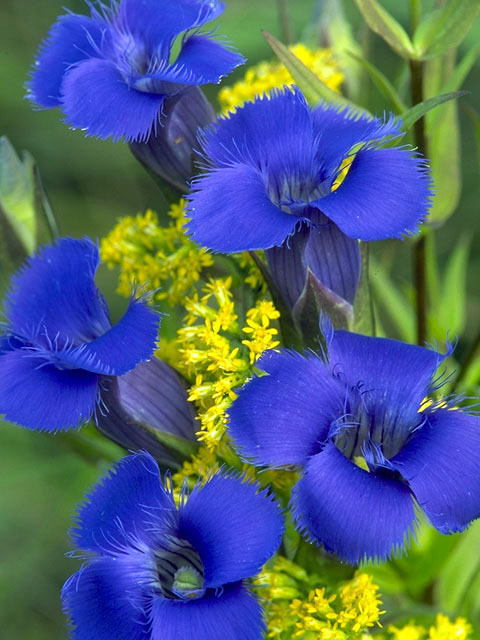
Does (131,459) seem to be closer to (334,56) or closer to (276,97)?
(276,97)

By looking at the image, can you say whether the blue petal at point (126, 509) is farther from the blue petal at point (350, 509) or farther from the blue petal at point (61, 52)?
the blue petal at point (61, 52)

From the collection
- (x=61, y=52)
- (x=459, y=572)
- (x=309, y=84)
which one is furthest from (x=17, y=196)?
(x=459, y=572)

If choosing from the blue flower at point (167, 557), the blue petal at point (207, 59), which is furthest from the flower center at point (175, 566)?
the blue petal at point (207, 59)

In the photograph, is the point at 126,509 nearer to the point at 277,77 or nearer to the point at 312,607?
the point at 312,607

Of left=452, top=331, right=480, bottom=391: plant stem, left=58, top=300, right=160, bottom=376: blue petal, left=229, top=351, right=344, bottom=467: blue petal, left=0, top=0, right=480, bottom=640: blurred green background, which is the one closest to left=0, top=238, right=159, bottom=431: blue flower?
left=58, top=300, right=160, bottom=376: blue petal

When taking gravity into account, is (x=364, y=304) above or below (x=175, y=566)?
above

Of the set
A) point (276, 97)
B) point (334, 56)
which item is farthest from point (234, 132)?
point (334, 56)
